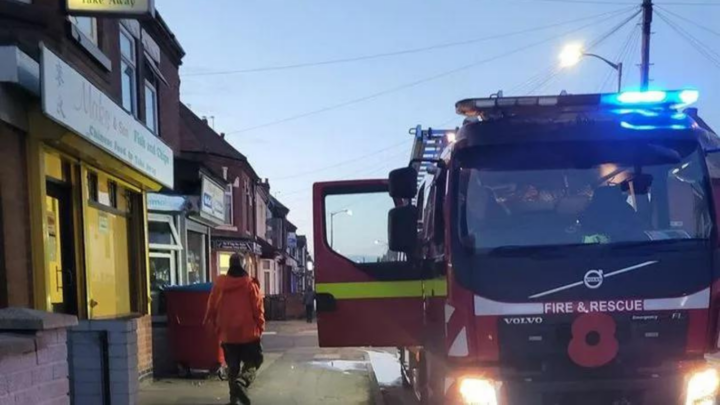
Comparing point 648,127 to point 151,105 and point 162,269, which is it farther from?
point 162,269

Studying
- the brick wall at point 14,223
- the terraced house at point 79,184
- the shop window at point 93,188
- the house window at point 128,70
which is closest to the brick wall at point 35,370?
the terraced house at point 79,184

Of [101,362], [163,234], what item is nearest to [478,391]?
[101,362]

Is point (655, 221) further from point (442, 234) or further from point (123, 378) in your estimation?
point (123, 378)

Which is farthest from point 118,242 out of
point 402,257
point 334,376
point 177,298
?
point 402,257

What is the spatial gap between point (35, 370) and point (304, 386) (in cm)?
673

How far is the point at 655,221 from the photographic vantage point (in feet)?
16.4

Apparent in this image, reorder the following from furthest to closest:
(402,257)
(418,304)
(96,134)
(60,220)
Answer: (60,220) → (96,134) → (402,257) → (418,304)

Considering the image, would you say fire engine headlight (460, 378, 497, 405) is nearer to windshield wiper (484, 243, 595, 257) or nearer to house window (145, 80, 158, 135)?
windshield wiper (484, 243, 595, 257)

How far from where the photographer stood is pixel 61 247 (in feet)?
28.7

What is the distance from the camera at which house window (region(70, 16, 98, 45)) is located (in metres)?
9.13

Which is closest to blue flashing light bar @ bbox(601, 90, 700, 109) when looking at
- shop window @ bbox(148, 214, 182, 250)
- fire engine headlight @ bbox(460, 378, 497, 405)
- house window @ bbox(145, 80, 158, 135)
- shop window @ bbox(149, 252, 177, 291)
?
fire engine headlight @ bbox(460, 378, 497, 405)

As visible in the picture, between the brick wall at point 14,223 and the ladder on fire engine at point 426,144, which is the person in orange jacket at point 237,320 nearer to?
the brick wall at point 14,223

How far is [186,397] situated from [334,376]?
2861 millimetres

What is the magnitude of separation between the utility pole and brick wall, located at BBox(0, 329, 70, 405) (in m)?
17.9
